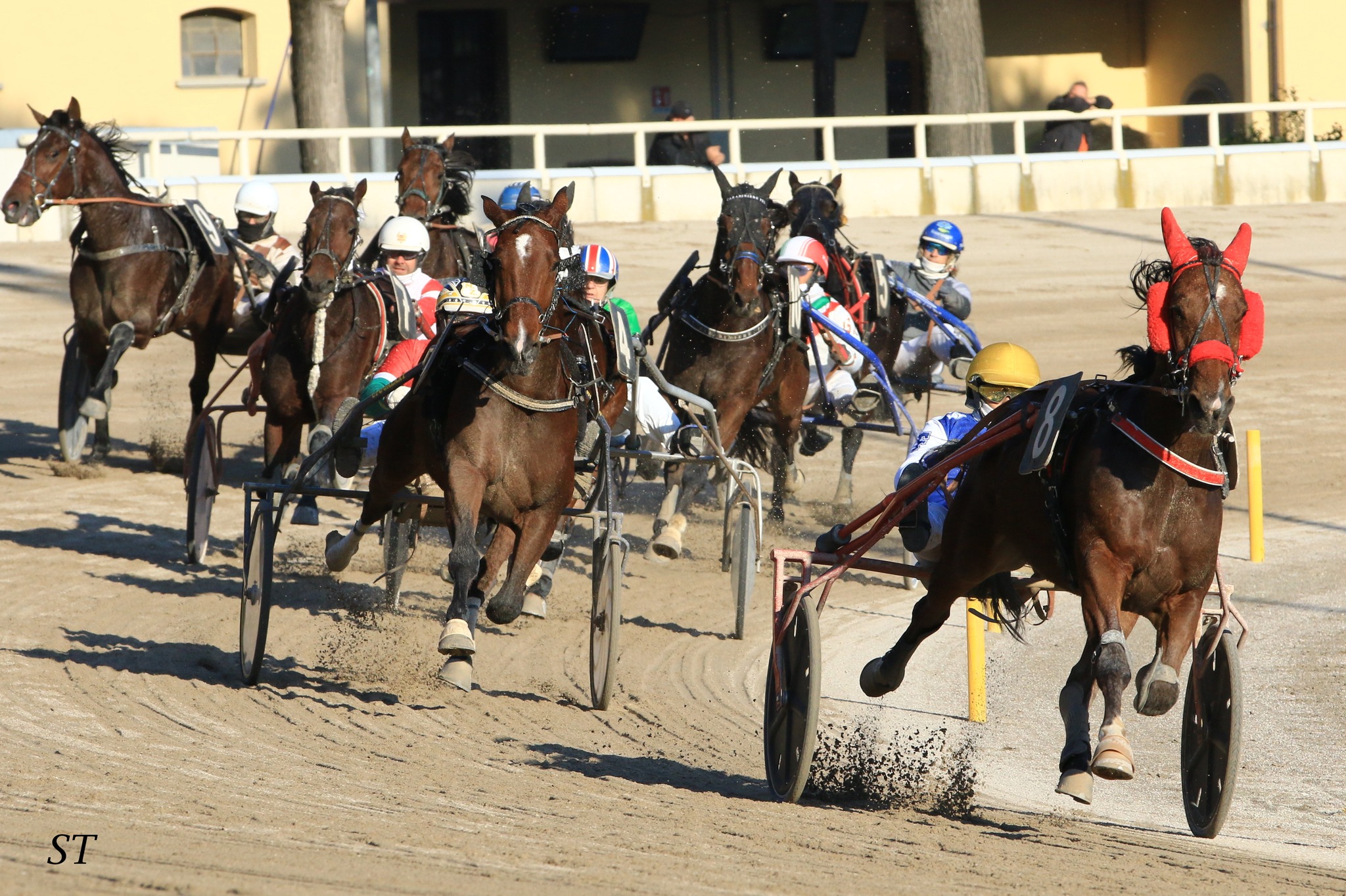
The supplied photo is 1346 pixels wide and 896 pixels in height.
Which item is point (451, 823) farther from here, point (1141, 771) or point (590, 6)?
point (590, 6)

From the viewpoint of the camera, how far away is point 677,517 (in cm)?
965

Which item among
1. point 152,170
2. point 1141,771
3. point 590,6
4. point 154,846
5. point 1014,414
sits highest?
point 590,6

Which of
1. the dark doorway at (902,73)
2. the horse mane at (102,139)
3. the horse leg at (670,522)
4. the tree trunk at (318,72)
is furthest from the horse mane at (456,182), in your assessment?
the dark doorway at (902,73)

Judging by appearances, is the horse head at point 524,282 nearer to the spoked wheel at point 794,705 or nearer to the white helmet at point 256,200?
the spoked wheel at point 794,705

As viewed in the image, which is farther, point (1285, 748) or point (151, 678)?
point (151, 678)

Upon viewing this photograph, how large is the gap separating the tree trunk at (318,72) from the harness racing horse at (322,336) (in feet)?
38.3

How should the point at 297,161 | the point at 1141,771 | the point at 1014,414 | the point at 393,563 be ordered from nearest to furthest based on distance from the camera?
the point at 1014,414, the point at 1141,771, the point at 393,563, the point at 297,161

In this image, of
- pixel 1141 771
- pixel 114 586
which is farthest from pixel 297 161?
pixel 1141 771

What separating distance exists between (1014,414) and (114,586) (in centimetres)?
581

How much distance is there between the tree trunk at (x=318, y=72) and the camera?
67.1 ft

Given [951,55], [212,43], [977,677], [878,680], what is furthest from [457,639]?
[212,43]

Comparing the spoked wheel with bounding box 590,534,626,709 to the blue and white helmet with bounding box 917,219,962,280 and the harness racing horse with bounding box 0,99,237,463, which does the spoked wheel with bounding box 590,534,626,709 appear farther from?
the harness racing horse with bounding box 0,99,237,463

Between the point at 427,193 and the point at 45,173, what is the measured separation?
8.69ft

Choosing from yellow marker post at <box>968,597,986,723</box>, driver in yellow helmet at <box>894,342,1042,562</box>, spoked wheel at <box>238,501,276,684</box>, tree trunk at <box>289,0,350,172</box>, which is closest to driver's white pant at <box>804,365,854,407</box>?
yellow marker post at <box>968,597,986,723</box>
